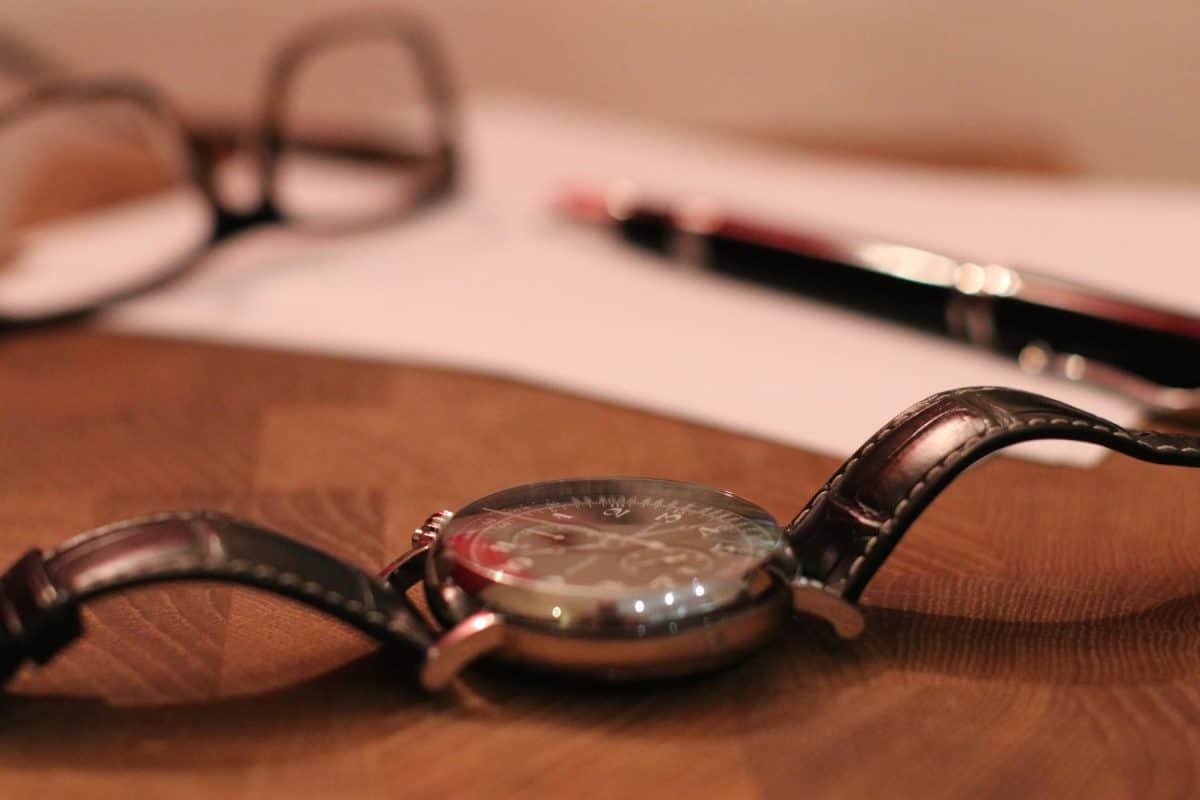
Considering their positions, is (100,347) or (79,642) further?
(100,347)

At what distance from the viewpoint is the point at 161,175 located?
0.77m

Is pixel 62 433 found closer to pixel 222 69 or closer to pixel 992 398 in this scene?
pixel 992 398

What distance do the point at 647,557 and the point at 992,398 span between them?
0.09 metres

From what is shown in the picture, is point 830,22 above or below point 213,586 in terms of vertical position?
above

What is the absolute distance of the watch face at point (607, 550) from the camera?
0.23 meters

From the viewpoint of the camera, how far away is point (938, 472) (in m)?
0.26

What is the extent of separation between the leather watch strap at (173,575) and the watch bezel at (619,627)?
16mm

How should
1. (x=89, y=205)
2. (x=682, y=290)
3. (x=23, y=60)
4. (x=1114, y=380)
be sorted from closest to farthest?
(x=1114, y=380) < (x=682, y=290) < (x=89, y=205) < (x=23, y=60)

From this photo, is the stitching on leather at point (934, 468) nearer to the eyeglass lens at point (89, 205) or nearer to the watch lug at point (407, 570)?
the watch lug at point (407, 570)

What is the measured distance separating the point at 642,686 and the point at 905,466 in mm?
72

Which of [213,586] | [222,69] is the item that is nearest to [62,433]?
[213,586]

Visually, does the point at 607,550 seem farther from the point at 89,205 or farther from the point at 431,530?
the point at 89,205

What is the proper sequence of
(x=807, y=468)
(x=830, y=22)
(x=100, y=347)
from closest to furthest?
(x=807, y=468)
(x=100, y=347)
(x=830, y=22)

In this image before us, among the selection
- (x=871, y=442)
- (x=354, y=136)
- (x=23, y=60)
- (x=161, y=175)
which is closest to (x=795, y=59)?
(x=354, y=136)
